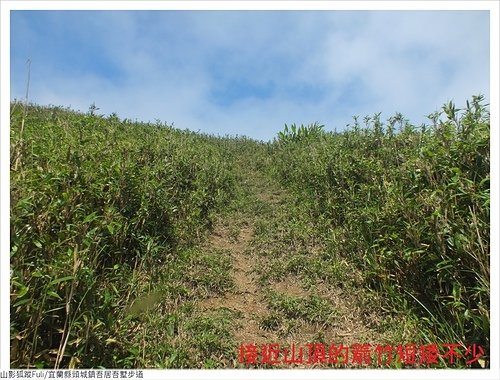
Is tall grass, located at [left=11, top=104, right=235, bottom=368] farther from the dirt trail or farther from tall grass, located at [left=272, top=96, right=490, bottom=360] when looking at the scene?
tall grass, located at [left=272, top=96, right=490, bottom=360]

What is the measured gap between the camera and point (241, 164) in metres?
11.8

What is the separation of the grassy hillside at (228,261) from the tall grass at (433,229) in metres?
0.02

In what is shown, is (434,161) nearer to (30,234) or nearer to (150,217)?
(150,217)

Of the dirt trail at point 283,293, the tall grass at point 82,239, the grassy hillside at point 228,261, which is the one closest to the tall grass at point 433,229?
the grassy hillside at point 228,261

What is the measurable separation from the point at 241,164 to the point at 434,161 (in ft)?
27.3

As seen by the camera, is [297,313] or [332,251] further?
[332,251]

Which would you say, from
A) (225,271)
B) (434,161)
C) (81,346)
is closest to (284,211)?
(225,271)

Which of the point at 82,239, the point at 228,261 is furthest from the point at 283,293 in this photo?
the point at 82,239

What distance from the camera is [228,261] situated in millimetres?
5035

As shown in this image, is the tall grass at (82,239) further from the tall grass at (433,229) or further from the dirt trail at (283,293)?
the tall grass at (433,229)

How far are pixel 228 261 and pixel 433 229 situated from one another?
9.32 feet

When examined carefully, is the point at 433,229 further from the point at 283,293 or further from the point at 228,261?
the point at 228,261

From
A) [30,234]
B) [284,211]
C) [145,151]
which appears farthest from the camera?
[284,211]

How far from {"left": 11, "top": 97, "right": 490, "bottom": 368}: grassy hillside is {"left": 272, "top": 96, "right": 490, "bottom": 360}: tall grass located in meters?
0.02
